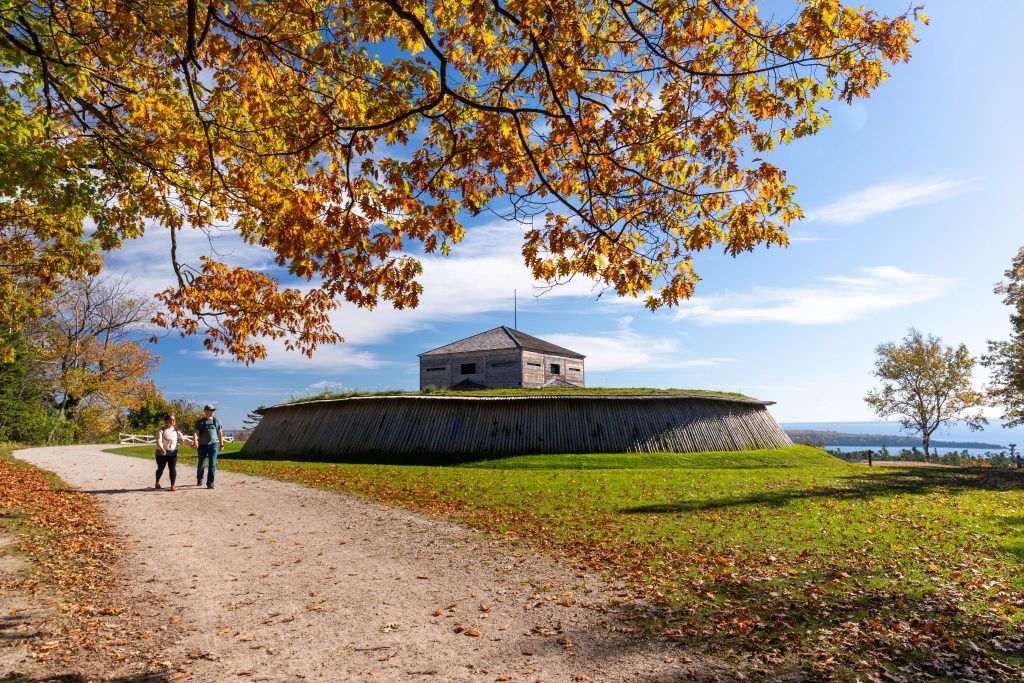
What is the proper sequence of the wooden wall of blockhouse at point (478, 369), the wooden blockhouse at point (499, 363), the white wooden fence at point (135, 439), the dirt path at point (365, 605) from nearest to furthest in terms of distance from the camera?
the dirt path at point (365, 605) < the wooden wall of blockhouse at point (478, 369) < the wooden blockhouse at point (499, 363) < the white wooden fence at point (135, 439)

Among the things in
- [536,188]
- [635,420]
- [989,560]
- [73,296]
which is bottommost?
[989,560]

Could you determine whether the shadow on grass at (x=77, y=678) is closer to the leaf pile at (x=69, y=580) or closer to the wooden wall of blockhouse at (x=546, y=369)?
the leaf pile at (x=69, y=580)

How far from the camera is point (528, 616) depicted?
6.97 meters

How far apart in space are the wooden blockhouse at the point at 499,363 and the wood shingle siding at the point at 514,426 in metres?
11.9

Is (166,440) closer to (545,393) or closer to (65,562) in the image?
(65,562)

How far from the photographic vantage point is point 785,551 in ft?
32.7

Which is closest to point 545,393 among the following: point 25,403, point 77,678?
point 77,678

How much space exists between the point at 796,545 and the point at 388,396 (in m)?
22.3

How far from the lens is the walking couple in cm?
1530

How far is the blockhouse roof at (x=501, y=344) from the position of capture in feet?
141

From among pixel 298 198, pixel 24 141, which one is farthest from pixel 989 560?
pixel 24 141

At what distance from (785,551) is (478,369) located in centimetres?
3401

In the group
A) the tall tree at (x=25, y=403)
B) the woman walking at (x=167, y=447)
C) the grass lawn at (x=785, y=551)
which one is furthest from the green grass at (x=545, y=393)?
the tall tree at (x=25, y=403)

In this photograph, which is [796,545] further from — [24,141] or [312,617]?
[24,141]
